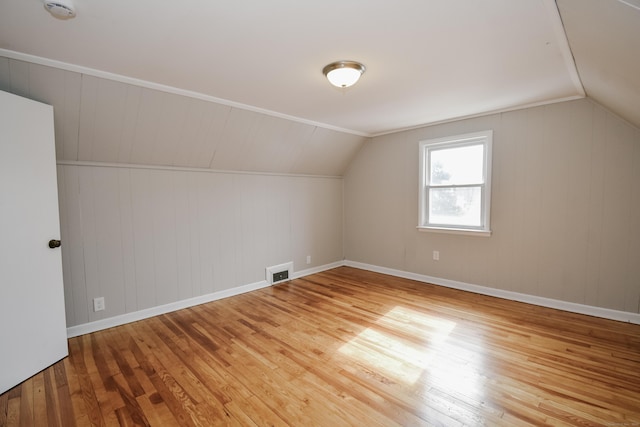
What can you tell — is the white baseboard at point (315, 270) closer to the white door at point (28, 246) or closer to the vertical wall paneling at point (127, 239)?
the vertical wall paneling at point (127, 239)

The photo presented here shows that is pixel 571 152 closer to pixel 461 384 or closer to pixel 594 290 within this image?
pixel 594 290

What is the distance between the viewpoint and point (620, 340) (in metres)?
2.53

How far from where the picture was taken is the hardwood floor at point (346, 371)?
1726 mm

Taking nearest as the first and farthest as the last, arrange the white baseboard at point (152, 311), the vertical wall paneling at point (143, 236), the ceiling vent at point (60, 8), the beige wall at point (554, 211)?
the ceiling vent at point (60, 8)
the white baseboard at point (152, 311)
the beige wall at point (554, 211)
the vertical wall paneling at point (143, 236)

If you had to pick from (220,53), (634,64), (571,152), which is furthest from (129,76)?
(571,152)

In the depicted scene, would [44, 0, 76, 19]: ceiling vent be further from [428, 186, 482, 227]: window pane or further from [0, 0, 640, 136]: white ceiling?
[428, 186, 482, 227]: window pane

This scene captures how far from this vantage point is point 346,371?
215 centimetres

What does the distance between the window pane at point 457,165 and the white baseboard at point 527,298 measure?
55.0 inches

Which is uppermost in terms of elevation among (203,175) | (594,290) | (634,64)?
(634,64)

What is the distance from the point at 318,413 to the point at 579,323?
111 inches

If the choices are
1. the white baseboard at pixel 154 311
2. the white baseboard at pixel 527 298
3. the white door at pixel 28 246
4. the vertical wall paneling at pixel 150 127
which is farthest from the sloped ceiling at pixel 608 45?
the white baseboard at pixel 154 311

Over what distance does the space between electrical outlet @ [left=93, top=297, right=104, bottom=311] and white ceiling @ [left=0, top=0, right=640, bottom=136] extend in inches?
81.0

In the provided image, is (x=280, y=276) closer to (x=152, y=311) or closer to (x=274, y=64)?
(x=152, y=311)

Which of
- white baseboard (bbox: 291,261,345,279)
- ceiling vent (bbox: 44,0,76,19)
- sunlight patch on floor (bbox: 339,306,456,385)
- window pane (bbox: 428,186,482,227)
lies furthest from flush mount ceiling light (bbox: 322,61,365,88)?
white baseboard (bbox: 291,261,345,279)
